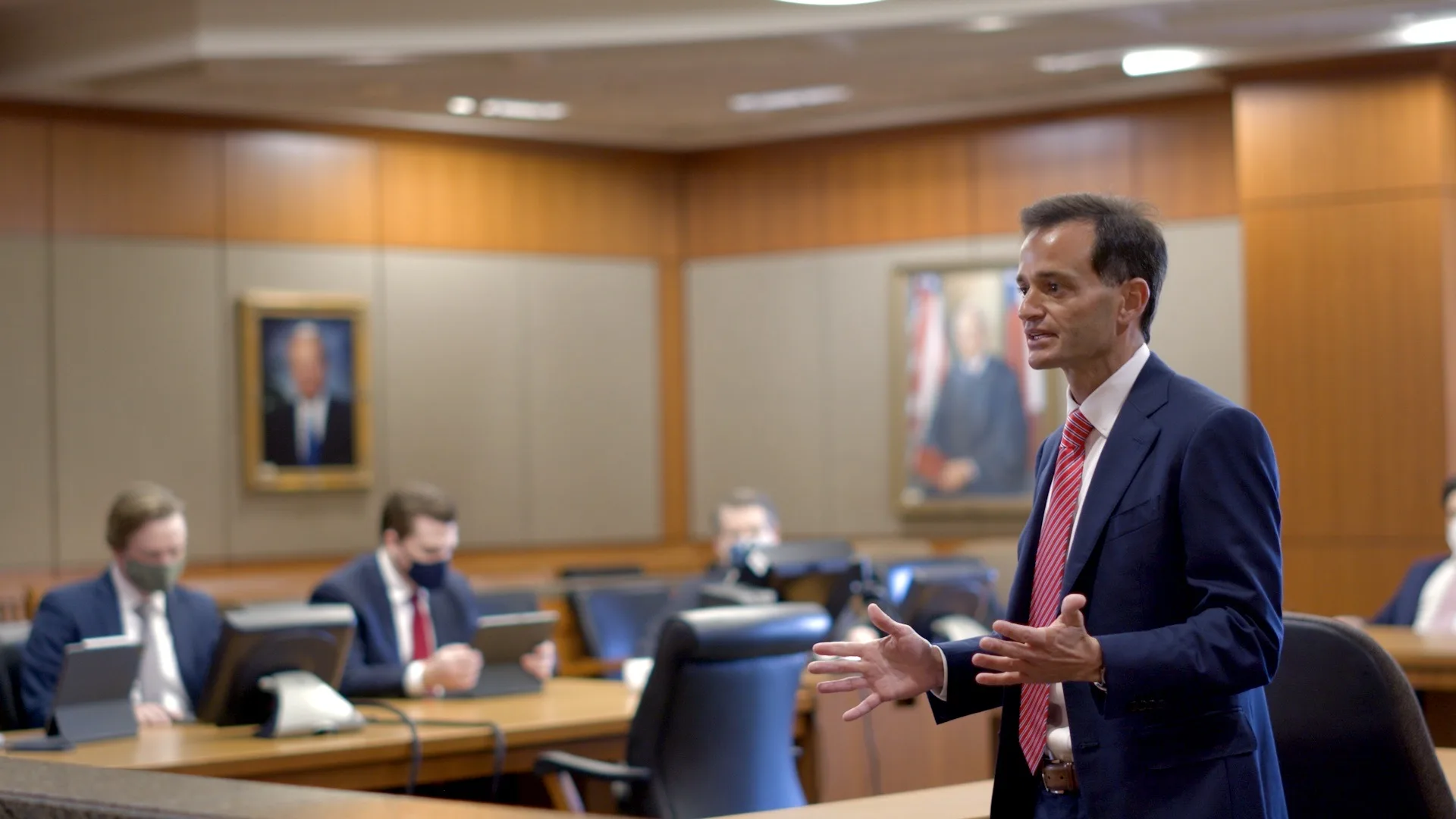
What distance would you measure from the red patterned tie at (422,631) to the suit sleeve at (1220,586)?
382 centimetres

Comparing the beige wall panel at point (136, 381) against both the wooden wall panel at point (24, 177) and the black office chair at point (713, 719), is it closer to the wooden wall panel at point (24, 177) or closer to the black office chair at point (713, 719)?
the wooden wall panel at point (24, 177)

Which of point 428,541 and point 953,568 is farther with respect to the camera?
point 953,568

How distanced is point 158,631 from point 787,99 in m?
5.27

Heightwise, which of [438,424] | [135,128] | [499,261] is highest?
[135,128]

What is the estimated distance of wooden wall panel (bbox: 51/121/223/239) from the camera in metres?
9.27

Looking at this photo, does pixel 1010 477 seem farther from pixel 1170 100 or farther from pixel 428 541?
pixel 428 541

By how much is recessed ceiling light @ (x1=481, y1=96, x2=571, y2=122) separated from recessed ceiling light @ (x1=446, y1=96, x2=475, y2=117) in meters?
0.06

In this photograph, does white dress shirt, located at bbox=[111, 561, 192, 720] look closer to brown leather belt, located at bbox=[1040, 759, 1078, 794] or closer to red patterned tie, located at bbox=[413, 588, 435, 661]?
red patterned tie, located at bbox=[413, 588, 435, 661]

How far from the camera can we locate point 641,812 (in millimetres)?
4434

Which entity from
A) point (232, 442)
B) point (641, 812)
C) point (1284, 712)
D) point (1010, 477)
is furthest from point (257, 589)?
point (1284, 712)

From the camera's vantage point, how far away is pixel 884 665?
A: 2.50 meters

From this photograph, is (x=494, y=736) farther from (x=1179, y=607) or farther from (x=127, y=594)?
(x=1179, y=607)

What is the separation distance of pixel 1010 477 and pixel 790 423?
144cm

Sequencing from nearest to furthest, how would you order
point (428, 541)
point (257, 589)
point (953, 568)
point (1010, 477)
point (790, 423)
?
point (428, 541), point (953, 568), point (257, 589), point (1010, 477), point (790, 423)
